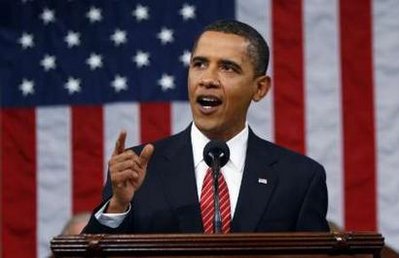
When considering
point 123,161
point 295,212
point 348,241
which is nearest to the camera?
point 348,241

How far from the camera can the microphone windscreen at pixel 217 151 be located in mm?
2416

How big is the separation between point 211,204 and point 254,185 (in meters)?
0.14

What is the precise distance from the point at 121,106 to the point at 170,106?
23cm

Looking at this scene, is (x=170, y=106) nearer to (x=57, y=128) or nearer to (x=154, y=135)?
(x=154, y=135)

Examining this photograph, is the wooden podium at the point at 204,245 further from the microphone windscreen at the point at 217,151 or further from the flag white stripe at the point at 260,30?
the flag white stripe at the point at 260,30

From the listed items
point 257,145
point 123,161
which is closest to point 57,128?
point 257,145

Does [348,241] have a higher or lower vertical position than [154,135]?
lower

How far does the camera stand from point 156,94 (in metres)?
4.85

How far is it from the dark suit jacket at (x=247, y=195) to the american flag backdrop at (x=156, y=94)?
6.66ft

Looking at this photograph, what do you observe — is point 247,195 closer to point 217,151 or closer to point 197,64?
point 217,151

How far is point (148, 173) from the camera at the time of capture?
2.66m

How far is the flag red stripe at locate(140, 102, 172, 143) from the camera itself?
4832 mm

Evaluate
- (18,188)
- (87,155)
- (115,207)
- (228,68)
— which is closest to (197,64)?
(228,68)

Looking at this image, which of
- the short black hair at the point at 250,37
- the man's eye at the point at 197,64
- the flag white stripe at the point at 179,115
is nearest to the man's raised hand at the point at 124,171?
the man's eye at the point at 197,64
